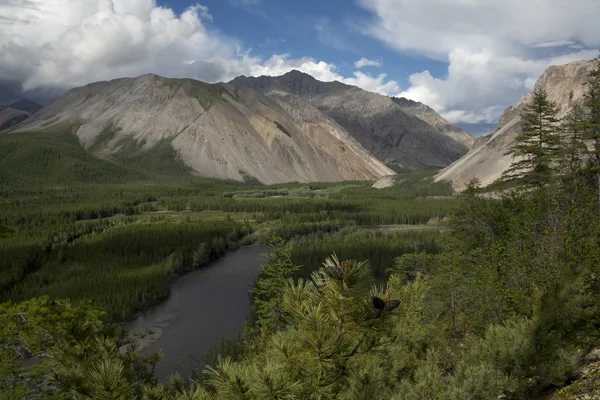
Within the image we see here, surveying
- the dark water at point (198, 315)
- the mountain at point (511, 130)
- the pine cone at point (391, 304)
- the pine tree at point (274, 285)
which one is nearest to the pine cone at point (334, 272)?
the pine cone at point (391, 304)

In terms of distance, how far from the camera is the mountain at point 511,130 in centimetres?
11229

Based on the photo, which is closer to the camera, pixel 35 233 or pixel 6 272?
pixel 6 272

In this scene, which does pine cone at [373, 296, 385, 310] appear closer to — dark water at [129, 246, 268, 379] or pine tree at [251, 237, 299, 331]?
pine tree at [251, 237, 299, 331]

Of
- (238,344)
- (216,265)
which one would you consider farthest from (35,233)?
(238,344)

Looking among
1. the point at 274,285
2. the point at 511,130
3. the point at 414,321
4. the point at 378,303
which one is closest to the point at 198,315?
the point at 274,285

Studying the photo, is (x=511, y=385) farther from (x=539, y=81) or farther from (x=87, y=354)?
(x=539, y=81)

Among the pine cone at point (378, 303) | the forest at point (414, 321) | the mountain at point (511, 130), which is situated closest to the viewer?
the pine cone at point (378, 303)

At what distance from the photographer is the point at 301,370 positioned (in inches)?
203

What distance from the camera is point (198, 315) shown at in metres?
47.7

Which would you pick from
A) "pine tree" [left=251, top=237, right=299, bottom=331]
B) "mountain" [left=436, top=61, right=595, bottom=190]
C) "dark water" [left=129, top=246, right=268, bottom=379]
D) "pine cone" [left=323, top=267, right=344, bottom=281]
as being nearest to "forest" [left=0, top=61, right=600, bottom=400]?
"pine cone" [left=323, top=267, right=344, bottom=281]

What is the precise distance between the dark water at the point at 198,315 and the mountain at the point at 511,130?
86.9 metres

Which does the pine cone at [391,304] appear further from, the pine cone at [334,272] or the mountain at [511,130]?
the mountain at [511,130]

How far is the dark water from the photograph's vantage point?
3703 cm

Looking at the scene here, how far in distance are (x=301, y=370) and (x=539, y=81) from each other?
152 meters
